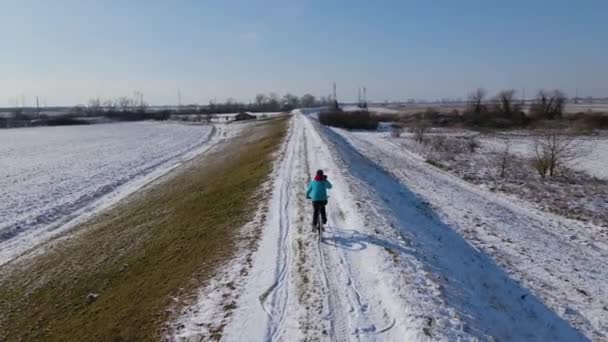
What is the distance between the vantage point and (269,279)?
8.73 m

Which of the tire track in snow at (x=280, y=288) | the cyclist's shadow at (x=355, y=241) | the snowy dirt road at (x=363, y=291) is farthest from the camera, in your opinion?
the cyclist's shadow at (x=355, y=241)

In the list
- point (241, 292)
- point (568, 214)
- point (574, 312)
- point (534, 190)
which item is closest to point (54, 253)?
point (241, 292)

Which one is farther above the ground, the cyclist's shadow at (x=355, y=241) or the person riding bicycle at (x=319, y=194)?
the person riding bicycle at (x=319, y=194)

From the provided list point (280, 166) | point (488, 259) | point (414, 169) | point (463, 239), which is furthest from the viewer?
point (414, 169)

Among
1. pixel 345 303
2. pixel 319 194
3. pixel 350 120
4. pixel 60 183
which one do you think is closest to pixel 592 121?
pixel 350 120

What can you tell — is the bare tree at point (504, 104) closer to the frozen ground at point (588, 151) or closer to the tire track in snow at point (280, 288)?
the frozen ground at point (588, 151)

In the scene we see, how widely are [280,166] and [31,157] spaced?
3576cm

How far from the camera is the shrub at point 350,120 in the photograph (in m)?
64.2

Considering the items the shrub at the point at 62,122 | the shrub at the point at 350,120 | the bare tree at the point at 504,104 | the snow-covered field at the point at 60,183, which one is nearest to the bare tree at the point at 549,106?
the bare tree at the point at 504,104

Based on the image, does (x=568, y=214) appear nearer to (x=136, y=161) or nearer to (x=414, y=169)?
(x=414, y=169)

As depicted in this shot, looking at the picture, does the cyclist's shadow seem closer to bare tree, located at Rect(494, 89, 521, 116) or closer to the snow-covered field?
the snow-covered field

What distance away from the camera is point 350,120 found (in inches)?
2549

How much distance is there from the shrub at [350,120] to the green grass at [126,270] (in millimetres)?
47204

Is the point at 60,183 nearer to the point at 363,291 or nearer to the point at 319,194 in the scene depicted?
the point at 319,194
